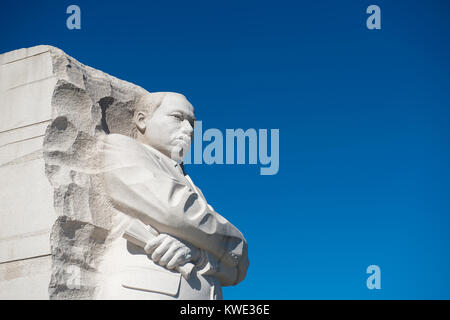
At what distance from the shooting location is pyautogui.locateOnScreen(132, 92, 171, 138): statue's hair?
7.00 meters

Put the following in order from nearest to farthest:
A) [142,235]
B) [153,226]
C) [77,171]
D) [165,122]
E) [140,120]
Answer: [142,235]
[153,226]
[77,171]
[165,122]
[140,120]

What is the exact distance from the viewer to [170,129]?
6859mm

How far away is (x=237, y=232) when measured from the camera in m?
6.45

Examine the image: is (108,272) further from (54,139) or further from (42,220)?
(54,139)

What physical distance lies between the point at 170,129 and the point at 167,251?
157 centimetres

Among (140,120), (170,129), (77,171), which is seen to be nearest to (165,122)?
(170,129)

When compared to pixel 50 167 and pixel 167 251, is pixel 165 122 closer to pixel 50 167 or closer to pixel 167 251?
pixel 50 167

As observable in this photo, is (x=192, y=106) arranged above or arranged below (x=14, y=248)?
above

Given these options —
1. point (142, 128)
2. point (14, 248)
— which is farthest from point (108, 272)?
point (142, 128)

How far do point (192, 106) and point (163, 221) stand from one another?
1793 mm

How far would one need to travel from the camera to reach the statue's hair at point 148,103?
7.00m

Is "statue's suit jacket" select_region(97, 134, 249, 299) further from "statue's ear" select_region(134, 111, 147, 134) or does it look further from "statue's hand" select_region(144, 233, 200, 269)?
"statue's ear" select_region(134, 111, 147, 134)
